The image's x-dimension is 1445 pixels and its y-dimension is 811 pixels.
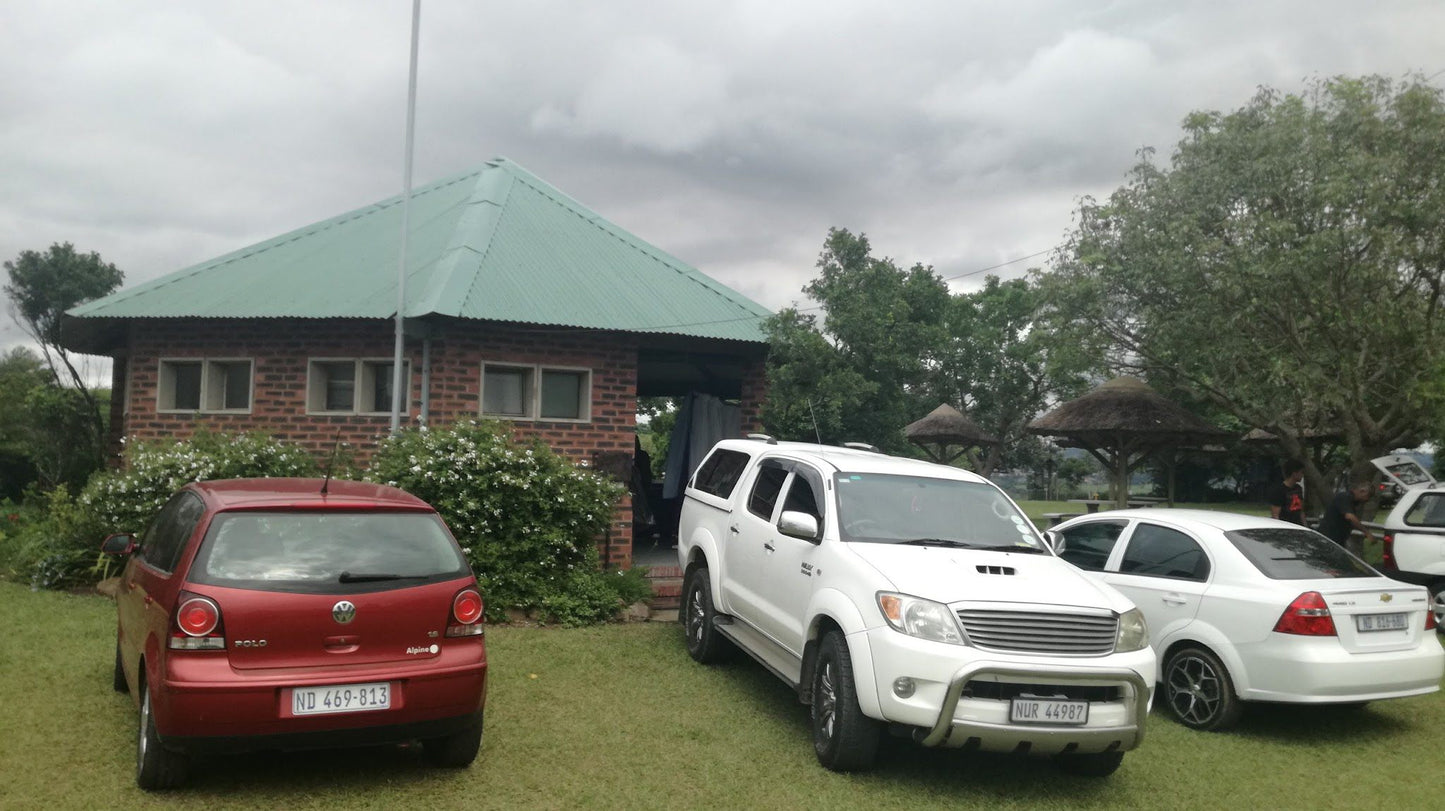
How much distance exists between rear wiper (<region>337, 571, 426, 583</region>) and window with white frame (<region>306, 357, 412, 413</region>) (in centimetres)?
791

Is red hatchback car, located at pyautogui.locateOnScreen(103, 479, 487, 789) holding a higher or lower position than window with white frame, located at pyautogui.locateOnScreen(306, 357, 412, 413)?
lower

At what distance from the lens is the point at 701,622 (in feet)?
28.6

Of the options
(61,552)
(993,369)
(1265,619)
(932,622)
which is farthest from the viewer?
(993,369)

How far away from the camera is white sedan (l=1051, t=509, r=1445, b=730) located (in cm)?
693

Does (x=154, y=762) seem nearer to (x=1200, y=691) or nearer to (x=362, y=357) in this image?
(x=1200, y=691)

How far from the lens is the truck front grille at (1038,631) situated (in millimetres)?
5586

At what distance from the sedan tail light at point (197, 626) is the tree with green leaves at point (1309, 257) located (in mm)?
12951

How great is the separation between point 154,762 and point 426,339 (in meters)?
7.71

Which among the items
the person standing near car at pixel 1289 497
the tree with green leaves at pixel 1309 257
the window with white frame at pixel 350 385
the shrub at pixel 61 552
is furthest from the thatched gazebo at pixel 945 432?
the shrub at pixel 61 552

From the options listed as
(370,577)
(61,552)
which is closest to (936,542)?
(370,577)

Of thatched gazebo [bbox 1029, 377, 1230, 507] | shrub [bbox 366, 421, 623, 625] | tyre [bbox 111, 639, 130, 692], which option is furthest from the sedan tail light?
thatched gazebo [bbox 1029, 377, 1230, 507]

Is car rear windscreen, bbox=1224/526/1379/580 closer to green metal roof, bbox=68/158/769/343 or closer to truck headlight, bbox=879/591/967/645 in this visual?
truck headlight, bbox=879/591/967/645

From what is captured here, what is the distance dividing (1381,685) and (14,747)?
326 inches

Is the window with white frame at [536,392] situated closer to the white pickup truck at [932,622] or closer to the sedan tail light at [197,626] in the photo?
the white pickup truck at [932,622]
